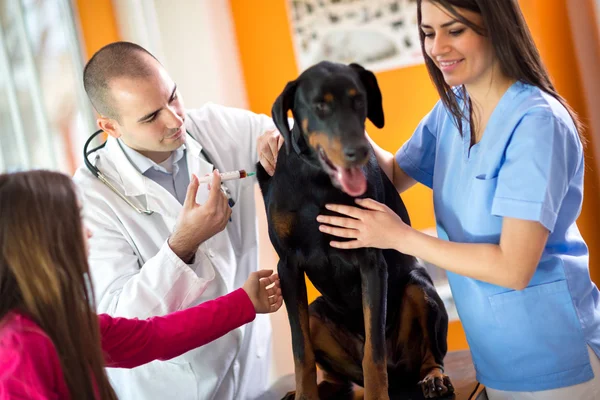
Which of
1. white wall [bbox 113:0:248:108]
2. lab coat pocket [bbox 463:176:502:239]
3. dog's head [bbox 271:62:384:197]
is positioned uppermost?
white wall [bbox 113:0:248:108]

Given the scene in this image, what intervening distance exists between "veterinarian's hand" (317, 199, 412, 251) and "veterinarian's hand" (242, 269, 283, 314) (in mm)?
284

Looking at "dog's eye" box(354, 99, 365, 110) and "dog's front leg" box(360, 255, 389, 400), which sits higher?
"dog's eye" box(354, 99, 365, 110)

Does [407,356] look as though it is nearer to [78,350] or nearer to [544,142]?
[544,142]

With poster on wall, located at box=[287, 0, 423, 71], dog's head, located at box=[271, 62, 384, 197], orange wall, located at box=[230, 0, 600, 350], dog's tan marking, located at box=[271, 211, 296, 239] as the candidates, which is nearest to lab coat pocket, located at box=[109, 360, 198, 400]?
dog's tan marking, located at box=[271, 211, 296, 239]

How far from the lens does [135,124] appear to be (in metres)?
1.88

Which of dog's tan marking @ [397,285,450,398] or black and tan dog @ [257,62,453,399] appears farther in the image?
dog's tan marking @ [397,285,450,398]

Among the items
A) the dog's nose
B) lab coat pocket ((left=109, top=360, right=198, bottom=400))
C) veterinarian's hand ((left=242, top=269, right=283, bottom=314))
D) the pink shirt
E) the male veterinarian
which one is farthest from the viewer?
lab coat pocket ((left=109, top=360, right=198, bottom=400))

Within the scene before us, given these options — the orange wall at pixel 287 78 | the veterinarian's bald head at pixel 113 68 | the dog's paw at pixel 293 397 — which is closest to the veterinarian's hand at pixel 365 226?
the dog's paw at pixel 293 397

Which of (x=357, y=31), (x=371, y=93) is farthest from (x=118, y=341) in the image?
(x=357, y=31)

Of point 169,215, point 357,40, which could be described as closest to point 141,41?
point 357,40

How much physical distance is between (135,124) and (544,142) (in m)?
1.14

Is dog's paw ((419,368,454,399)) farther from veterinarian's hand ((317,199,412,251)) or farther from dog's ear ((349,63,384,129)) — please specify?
dog's ear ((349,63,384,129))

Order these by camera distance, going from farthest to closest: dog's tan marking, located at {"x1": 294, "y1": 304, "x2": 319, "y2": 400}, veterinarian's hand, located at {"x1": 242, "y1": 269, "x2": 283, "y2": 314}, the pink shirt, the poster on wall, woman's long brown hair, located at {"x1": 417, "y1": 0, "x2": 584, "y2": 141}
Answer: the poster on wall
veterinarian's hand, located at {"x1": 242, "y1": 269, "x2": 283, "y2": 314}
dog's tan marking, located at {"x1": 294, "y1": 304, "x2": 319, "y2": 400}
woman's long brown hair, located at {"x1": 417, "y1": 0, "x2": 584, "y2": 141}
the pink shirt

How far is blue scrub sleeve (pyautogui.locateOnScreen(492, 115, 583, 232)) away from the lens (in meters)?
1.29
